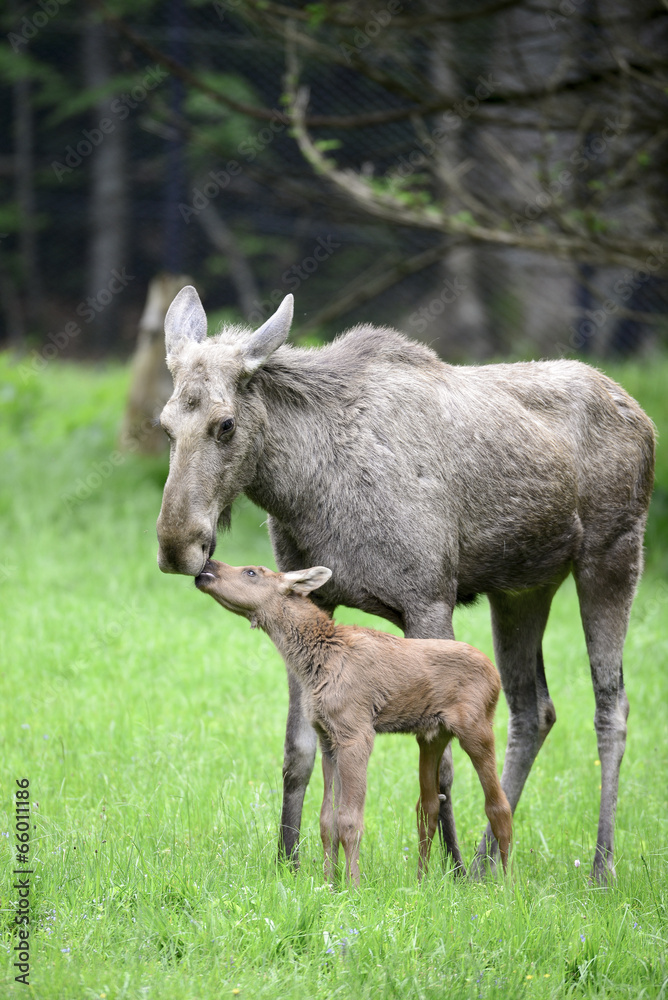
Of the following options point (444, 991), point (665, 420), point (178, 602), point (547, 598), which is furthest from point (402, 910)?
point (665, 420)

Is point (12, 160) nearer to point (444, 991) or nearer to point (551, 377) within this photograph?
point (551, 377)

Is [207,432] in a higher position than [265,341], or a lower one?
lower

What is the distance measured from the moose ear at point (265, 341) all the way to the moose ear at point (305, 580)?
79 centimetres

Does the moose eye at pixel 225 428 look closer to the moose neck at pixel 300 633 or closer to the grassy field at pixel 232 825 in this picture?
the moose neck at pixel 300 633

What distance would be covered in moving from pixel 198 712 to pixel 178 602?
204 cm

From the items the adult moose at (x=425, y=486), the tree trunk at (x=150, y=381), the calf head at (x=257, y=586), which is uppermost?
the tree trunk at (x=150, y=381)

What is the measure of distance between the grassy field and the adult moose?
0.38 m

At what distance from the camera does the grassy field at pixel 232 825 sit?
316 centimetres

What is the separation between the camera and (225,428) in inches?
152

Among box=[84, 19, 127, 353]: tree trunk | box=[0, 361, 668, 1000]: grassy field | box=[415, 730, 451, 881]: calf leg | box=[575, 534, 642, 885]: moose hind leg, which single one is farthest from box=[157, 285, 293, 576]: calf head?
box=[84, 19, 127, 353]: tree trunk

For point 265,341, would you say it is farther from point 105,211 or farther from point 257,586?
point 105,211

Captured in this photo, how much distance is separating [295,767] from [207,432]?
4.65ft

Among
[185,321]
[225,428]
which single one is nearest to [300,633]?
[225,428]

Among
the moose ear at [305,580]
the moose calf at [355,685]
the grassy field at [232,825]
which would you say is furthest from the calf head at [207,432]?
the grassy field at [232,825]
